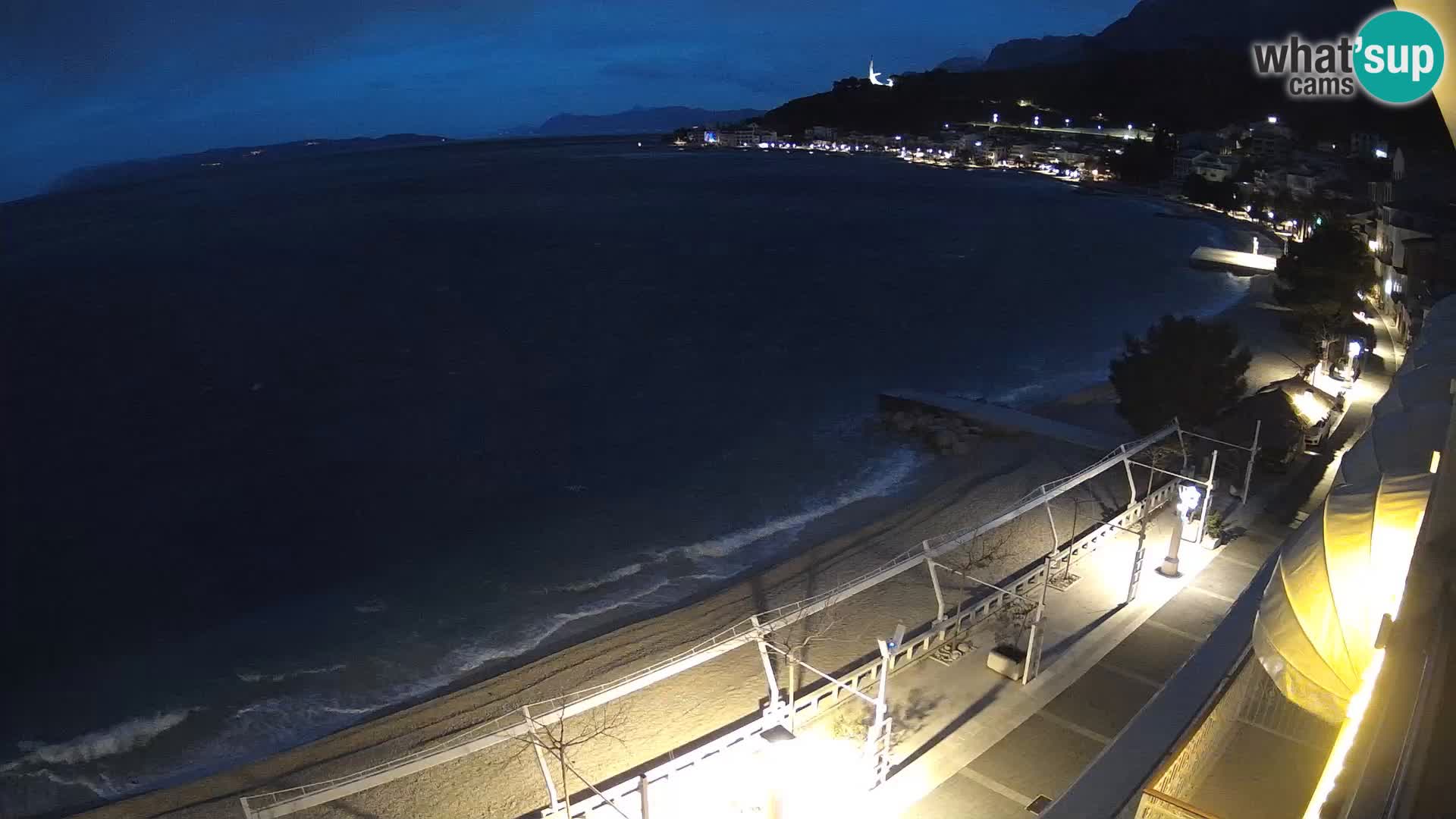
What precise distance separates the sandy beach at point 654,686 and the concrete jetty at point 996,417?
748 millimetres

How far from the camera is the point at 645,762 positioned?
32.0ft

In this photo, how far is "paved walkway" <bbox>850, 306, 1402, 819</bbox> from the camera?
8.03m

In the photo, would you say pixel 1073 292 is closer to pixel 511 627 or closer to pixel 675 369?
pixel 675 369

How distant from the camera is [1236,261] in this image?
1711 inches

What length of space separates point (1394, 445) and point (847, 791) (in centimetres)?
536

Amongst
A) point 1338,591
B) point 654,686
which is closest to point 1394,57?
point 1338,591

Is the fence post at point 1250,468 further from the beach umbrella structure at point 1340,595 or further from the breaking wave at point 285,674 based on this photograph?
the breaking wave at point 285,674

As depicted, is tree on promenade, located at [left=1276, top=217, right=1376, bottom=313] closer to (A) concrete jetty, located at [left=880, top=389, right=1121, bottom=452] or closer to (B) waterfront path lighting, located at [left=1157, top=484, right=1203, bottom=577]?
(A) concrete jetty, located at [left=880, top=389, right=1121, bottom=452]

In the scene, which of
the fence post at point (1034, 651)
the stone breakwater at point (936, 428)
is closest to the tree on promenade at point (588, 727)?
the fence post at point (1034, 651)

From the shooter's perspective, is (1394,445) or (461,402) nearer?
(1394,445)

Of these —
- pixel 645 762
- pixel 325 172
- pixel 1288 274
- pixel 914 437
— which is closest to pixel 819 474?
pixel 914 437

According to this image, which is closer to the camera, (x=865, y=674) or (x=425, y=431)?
(x=865, y=674)

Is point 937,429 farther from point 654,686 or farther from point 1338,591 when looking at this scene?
point 1338,591

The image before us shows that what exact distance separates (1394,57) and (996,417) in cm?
1094
